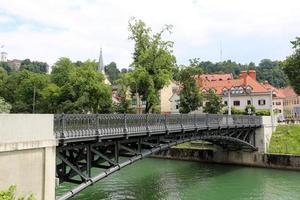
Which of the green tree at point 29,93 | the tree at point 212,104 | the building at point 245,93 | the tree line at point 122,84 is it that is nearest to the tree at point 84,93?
the tree line at point 122,84

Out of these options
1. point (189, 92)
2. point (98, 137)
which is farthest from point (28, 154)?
point (189, 92)

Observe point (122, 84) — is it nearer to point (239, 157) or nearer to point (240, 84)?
point (239, 157)

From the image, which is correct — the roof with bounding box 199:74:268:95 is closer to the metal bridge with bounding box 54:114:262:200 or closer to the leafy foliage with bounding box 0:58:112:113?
the leafy foliage with bounding box 0:58:112:113

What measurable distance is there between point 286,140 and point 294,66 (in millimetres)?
12528

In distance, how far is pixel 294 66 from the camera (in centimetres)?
5484

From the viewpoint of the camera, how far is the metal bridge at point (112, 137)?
17.3 meters

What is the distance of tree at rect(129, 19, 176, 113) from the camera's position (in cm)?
3922

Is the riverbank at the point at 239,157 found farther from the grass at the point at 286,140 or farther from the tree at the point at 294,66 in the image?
the tree at the point at 294,66

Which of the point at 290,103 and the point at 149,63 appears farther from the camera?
the point at 290,103

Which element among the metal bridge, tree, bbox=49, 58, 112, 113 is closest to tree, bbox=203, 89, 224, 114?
tree, bbox=49, 58, 112, 113

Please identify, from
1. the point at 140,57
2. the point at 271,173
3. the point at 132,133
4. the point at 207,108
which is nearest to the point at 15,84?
the point at 207,108

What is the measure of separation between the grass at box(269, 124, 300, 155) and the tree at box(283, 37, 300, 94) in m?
7.13

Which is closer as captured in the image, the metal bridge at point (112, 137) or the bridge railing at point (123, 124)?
the bridge railing at point (123, 124)

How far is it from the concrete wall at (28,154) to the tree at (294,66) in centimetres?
4574
